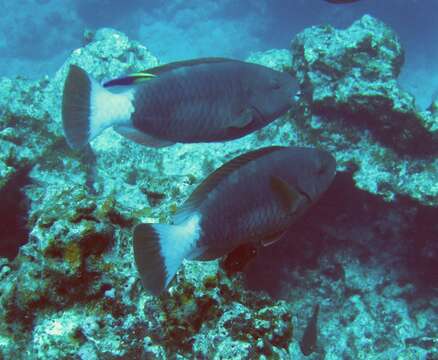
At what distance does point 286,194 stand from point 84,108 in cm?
106

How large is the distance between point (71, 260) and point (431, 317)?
515 centimetres

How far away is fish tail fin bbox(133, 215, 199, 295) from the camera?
1.72 metres

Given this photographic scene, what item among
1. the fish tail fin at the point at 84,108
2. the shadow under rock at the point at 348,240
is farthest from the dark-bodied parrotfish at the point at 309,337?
the fish tail fin at the point at 84,108

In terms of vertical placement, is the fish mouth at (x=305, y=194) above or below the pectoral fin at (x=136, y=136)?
below

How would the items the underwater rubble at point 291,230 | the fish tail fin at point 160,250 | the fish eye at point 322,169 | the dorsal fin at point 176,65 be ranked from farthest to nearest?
1. the underwater rubble at point 291,230
2. the fish eye at point 322,169
3. the dorsal fin at point 176,65
4. the fish tail fin at point 160,250

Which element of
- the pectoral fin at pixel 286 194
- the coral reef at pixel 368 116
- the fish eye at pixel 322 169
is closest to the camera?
the pectoral fin at pixel 286 194

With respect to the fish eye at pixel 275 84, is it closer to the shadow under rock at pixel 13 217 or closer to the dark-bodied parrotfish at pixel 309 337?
the dark-bodied parrotfish at pixel 309 337

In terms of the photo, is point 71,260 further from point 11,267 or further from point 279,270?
point 279,270

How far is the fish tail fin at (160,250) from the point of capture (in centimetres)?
172

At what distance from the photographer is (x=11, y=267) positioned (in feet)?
10.8

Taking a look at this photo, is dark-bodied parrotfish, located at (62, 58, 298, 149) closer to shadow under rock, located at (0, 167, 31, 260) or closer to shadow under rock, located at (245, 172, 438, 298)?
shadow under rock, located at (245, 172, 438, 298)

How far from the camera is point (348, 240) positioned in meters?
5.69

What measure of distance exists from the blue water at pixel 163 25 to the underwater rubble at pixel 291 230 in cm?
1418

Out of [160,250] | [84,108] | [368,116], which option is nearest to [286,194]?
[160,250]
